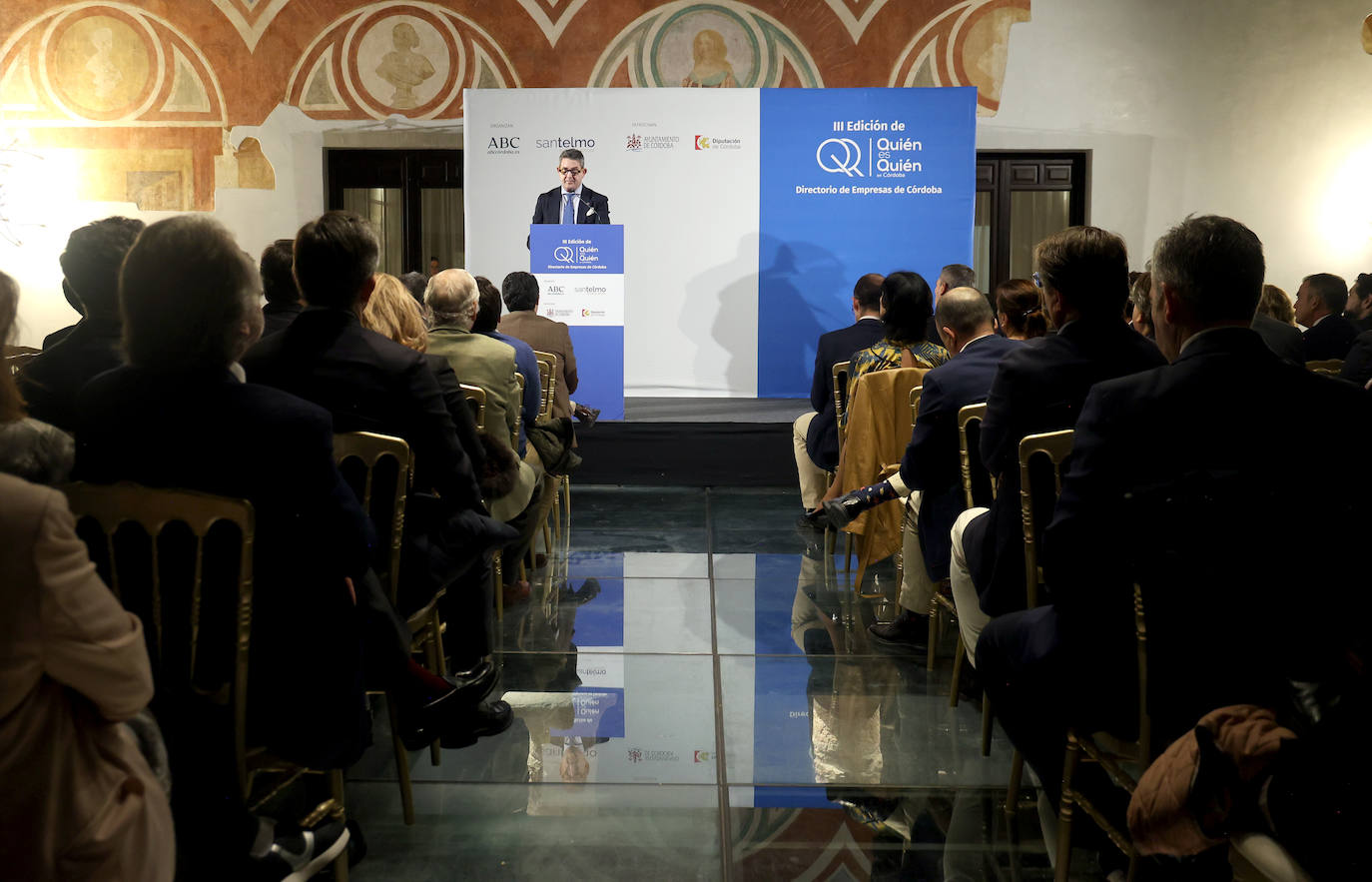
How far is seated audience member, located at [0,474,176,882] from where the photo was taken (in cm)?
122

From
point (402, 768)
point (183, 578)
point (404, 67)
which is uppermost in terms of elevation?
point (404, 67)

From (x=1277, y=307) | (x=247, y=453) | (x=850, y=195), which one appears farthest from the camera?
(x=850, y=195)

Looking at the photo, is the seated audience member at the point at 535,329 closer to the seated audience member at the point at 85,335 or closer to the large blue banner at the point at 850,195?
the large blue banner at the point at 850,195

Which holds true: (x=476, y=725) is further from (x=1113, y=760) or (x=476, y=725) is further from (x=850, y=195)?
(x=850, y=195)

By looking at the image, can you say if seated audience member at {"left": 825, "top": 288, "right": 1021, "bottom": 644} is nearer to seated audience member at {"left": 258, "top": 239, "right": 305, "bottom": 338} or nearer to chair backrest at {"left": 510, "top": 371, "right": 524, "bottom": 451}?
chair backrest at {"left": 510, "top": 371, "right": 524, "bottom": 451}

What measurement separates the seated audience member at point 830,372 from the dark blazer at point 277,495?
3.29m

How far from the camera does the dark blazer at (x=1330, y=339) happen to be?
6.09 metres

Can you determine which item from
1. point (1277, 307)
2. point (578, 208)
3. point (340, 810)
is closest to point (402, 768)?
point (340, 810)

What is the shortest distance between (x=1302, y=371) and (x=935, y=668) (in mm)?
2033

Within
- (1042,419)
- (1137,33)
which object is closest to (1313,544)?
(1042,419)

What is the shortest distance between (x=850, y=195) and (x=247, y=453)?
5792 millimetres

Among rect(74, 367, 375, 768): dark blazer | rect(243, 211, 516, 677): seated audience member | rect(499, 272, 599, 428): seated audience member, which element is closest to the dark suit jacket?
rect(499, 272, 599, 428): seated audience member

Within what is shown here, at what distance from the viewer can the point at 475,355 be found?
379 cm

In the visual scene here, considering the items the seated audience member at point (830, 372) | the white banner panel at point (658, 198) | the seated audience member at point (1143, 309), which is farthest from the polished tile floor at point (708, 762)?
the white banner panel at point (658, 198)
